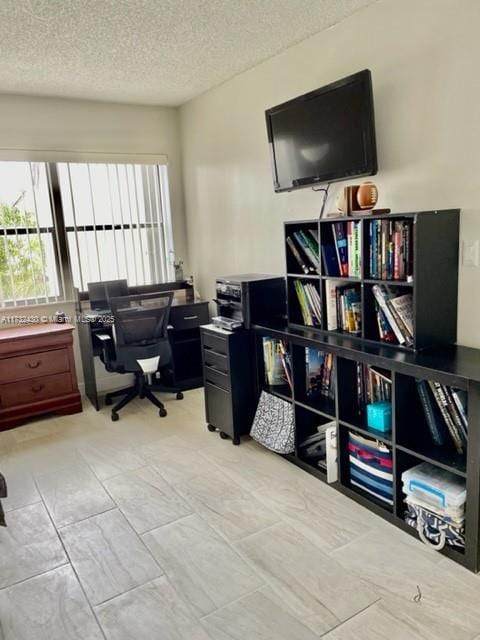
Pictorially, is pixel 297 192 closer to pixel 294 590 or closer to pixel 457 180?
pixel 457 180

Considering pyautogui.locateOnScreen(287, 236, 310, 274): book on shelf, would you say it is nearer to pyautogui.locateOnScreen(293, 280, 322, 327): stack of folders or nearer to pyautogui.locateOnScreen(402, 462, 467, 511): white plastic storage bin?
pyautogui.locateOnScreen(293, 280, 322, 327): stack of folders

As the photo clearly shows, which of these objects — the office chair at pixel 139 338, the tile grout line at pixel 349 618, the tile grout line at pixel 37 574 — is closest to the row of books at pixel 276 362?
the office chair at pixel 139 338

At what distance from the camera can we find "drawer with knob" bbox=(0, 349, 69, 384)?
3.74 m

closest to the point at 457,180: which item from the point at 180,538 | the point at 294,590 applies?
the point at 294,590

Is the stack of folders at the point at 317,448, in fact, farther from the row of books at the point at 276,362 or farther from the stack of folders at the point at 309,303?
the stack of folders at the point at 309,303

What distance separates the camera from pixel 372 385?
8.46 feet

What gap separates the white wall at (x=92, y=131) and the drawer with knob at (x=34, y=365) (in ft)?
1.67

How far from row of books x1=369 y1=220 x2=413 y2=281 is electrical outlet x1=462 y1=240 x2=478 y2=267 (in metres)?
0.29

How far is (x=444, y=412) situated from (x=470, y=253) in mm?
759

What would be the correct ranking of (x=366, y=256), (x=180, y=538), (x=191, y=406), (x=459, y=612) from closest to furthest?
(x=459, y=612) → (x=180, y=538) → (x=366, y=256) → (x=191, y=406)

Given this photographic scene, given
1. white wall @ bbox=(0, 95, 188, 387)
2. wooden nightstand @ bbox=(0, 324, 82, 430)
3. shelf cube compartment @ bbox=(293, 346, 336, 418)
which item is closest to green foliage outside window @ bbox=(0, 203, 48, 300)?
white wall @ bbox=(0, 95, 188, 387)

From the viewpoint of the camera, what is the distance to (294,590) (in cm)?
195

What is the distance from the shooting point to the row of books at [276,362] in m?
3.08

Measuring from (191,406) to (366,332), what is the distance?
6.35ft
